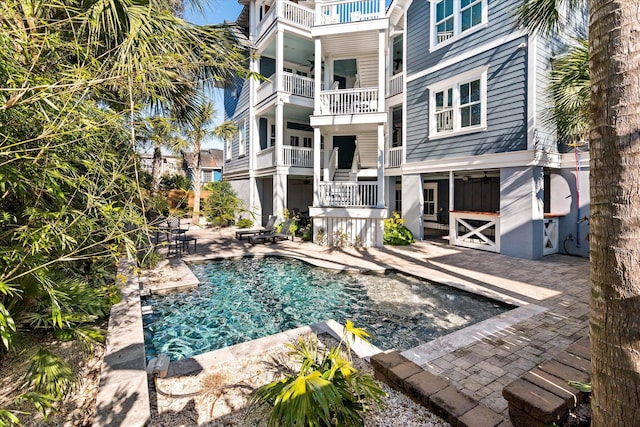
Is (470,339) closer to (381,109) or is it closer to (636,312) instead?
(636,312)

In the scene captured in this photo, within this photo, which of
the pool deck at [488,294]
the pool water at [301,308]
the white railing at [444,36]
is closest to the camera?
the pool deck at [488,294]

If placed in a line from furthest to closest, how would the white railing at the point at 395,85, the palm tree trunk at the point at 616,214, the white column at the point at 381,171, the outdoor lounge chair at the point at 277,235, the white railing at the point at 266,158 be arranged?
the white railing at the point at 266,158 < the white railing at the point at 395,85 < the outdoor lounge chair at the point at 277,235 < the white column at the point at 381,171 < the palm tree trunk at the point at 616,214

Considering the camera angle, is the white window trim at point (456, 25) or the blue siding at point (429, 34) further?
the white window trim at point (456, 25)

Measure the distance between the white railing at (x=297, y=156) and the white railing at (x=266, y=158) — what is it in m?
0.64

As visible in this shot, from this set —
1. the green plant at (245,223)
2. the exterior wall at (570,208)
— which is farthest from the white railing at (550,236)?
the green plant at (245,223)

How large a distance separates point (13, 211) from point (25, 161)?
93 centimetres

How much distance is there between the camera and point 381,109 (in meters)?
11.0

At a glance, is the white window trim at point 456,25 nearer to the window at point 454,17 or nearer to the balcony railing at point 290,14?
the window at point 454,17

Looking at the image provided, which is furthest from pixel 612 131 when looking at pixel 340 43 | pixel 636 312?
Answer: pixel 340 43

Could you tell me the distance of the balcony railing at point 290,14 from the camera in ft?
40.7

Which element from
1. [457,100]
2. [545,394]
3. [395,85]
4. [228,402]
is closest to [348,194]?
[457,100]

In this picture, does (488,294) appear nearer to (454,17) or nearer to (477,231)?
(477,231)

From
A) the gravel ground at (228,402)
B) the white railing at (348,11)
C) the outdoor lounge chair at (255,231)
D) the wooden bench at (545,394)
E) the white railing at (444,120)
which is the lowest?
the gravel ground at (228,402)

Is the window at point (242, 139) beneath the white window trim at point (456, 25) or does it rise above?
beneath
